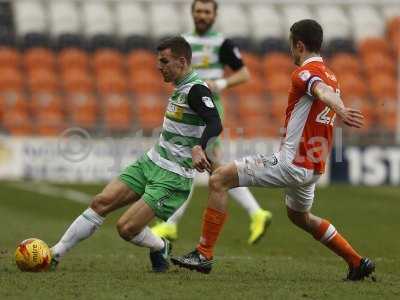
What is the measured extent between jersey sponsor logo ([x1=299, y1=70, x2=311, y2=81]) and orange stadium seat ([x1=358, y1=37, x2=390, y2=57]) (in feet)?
69.3

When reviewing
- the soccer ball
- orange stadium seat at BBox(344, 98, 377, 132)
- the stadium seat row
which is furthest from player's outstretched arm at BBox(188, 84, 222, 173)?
the stadium seat row

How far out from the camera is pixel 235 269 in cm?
921

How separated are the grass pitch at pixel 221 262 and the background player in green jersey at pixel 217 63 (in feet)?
1.26

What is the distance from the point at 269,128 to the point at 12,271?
1569 centimetres

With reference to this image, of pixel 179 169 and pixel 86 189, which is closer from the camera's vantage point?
pixel 179 169

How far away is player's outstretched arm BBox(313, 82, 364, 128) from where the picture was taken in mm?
7371

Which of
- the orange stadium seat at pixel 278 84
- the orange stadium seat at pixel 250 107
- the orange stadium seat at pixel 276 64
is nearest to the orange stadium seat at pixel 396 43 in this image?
the orange stadium seat at pixel 276 64

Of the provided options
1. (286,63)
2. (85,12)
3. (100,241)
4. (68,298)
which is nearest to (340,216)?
(100,241)

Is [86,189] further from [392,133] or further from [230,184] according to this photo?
[230,184]

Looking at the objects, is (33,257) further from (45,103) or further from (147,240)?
(45,103)

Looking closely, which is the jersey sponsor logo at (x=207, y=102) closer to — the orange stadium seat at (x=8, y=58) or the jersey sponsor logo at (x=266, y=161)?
the jersey sponsor logo at (x=266, y=161)

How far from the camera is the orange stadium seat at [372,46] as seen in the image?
28.8 m

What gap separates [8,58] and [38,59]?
0.80 metres

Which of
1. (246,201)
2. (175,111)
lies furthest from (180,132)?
(246,201)
